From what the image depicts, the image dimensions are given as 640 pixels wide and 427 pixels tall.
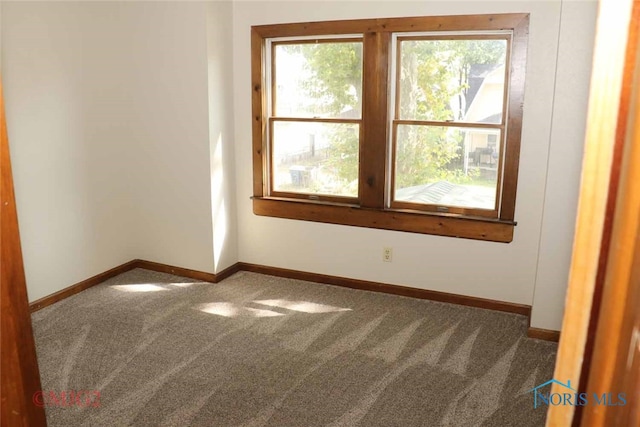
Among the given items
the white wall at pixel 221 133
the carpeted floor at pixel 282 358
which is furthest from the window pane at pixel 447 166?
the white wall at pixel 221 133

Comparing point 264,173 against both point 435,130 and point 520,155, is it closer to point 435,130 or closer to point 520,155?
point 435,130

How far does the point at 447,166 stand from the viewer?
3.79m

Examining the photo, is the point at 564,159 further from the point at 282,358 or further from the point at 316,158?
the point at 282,358

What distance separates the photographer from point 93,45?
4000 mm

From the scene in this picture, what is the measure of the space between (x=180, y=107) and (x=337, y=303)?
1.89m

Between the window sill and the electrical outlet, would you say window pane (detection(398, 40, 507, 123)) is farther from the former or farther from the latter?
the electrical outlet

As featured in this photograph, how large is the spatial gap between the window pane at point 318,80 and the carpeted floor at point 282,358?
137 centimetres

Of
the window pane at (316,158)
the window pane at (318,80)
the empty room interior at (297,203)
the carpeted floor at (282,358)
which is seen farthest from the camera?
the window pane at (316,158)

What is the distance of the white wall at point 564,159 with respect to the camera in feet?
9.78

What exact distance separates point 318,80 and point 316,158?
585 mm

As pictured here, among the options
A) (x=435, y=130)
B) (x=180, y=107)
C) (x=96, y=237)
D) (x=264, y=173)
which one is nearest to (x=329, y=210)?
(x=264, y=173)

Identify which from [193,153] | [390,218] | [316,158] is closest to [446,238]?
[390,218]

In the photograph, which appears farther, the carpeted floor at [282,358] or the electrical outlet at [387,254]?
the electrical outlet at [387,254]

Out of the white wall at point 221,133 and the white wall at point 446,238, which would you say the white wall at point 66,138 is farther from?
the white wall at point 446,238
